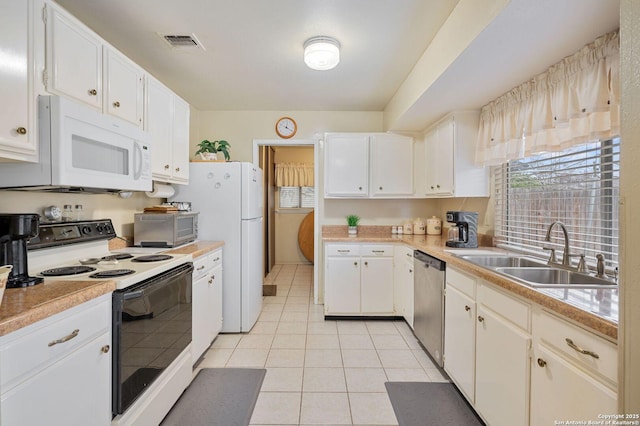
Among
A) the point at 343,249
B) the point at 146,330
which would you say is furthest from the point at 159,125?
the point at 343,249

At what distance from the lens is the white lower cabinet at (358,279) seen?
315cm

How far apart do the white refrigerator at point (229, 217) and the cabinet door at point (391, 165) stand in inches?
55.7

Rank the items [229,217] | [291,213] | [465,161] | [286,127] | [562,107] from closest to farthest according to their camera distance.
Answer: [562,107], [465,161], [229,217], [286,127], [291,213]

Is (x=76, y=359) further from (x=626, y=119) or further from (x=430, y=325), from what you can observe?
(x=430, y=325)

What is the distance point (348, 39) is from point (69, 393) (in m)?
2.43

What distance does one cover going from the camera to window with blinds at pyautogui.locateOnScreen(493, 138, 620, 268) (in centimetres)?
156

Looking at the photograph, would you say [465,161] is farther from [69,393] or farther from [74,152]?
[69,393]

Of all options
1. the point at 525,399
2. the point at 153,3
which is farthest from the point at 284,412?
the point at 153,3

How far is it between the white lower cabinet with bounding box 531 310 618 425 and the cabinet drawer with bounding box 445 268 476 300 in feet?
1.69

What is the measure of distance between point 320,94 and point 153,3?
1.72 meters

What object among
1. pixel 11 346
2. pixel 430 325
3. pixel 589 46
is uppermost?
pixel 589 46

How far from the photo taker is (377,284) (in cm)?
316

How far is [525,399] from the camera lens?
1.27 metres

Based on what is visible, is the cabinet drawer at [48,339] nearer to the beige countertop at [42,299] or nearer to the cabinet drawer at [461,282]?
the beige countertop at [42,299]
